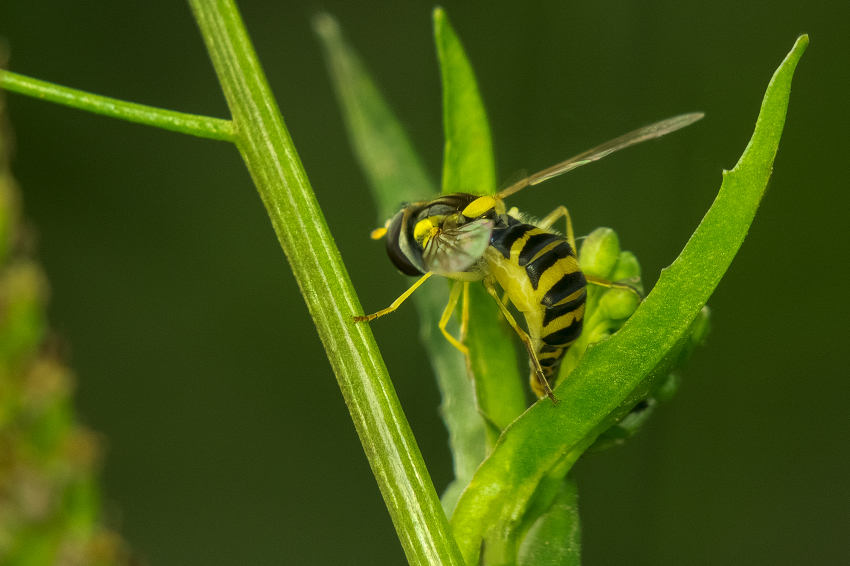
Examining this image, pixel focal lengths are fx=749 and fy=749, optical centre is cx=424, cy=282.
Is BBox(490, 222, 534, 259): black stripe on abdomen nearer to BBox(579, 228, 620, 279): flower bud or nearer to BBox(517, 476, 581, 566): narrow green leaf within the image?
BBox(579, 228, 620, 279): flower bud

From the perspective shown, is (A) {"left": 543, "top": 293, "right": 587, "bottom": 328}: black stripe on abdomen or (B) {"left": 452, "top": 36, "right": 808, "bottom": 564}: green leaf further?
(A) {"left": 543, "top": 293, "right": 587, "bottom": 328}: black stripe on abdomen

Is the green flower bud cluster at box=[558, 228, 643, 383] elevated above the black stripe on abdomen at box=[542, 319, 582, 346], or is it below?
above

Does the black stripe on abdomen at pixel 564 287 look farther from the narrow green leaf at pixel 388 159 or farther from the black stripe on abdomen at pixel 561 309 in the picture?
the narrow green leaf at pixel 388 159

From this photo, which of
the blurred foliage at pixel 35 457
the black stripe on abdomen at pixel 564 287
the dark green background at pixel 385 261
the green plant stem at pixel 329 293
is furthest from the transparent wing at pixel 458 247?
the dark green background at pixel 385 261

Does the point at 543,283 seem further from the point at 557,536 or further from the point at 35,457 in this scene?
the point at 35,457

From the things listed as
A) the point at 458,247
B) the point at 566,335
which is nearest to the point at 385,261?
the point at 458,247

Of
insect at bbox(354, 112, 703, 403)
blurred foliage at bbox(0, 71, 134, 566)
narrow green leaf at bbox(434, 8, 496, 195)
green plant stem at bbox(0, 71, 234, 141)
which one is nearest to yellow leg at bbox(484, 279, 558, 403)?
insect at bbox(354, 112, 703, 403)
